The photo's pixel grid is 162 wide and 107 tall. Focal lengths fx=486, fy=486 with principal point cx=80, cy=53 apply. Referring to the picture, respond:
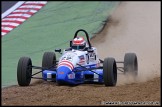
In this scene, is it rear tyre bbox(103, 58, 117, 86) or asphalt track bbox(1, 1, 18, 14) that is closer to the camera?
rear tyre bbox(103, 58, 117, 86)

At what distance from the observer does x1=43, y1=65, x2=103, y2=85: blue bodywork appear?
11334mm

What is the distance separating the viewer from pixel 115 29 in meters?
20.0

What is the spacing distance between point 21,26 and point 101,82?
9620 millimetres

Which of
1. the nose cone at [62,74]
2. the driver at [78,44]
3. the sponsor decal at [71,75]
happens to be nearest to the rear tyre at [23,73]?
the nose cone at [62,74]

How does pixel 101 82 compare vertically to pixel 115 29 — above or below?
below

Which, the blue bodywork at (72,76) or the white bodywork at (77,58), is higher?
the white bodywork at (77,58)

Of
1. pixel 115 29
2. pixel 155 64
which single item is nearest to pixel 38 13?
pixel 115 29

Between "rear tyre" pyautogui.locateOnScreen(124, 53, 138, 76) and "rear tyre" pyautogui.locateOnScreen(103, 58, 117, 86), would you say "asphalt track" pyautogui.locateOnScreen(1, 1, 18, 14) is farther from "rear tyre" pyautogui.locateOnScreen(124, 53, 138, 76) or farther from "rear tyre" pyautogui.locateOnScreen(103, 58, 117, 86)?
"rear tyre" pyautogui.locateOnScreen(103, 58, 117, 86)

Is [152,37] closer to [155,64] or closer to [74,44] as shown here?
[155,64]

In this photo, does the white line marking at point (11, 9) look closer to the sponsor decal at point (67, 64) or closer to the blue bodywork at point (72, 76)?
the blue bodywork at point (72, 76)

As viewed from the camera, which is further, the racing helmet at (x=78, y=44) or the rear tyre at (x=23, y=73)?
the racing helmet at (x=78, y=44)

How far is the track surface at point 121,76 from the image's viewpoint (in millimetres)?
9453

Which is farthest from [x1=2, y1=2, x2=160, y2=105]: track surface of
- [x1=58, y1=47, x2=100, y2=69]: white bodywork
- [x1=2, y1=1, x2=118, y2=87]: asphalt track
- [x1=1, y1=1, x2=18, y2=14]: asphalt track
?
[x1=1, y1=1, x2=18, y2=14]: asphalt track

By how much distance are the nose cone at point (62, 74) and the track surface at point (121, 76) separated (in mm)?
185
